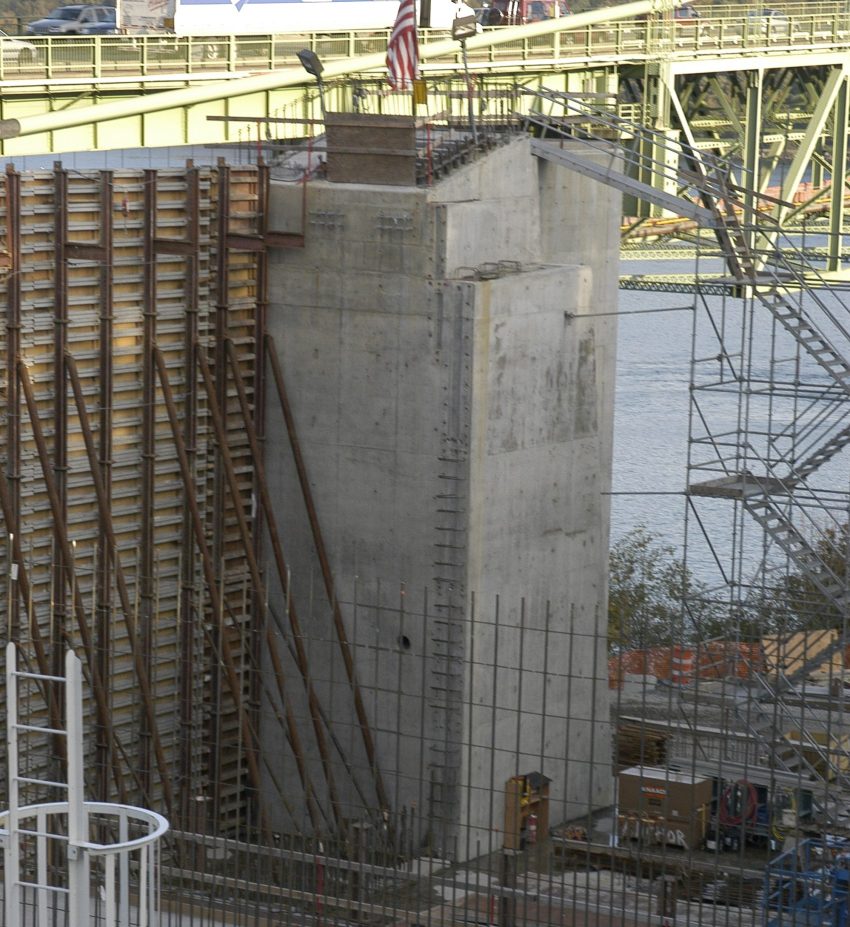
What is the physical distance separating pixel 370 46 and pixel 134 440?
1652 cm

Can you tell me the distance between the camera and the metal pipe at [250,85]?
29.1 meters

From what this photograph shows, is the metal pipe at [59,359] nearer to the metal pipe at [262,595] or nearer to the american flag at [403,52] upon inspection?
the metal pipe at [262,595]

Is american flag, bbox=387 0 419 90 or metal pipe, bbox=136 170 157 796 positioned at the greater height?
american flag, bbox=387 0 419 90

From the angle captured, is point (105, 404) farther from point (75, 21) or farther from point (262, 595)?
point (75, 21)

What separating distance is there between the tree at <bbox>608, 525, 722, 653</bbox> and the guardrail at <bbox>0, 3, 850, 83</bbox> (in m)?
9.57

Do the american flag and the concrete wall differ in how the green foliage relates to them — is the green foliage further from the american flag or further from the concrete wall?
the american flag

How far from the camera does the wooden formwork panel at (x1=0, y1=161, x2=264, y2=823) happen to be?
23516 millimetres

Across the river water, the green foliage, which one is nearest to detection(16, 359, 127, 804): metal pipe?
the green foliage

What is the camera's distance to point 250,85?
31.6 m

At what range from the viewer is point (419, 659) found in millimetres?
24625

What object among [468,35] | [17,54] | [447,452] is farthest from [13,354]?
[17,54]

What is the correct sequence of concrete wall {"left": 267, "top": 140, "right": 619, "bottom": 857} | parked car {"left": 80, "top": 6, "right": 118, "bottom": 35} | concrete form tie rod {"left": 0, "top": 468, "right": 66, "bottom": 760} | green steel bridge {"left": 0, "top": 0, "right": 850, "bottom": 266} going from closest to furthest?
concrete form tie rod {"left": 0, "top": 468, "right": 66, "bottom": 760}, concrete wall {"left": 267, "top": 140, "right": 619, "bottom": 857}, green steel bridge {"left": 0, "top": 0, "right": 850, "bottom": 266}, parked car {"left": 80, "top": 6, "right": 118, "bottom": 35}

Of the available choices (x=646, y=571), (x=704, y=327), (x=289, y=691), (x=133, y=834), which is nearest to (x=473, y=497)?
(x=289, y=691)

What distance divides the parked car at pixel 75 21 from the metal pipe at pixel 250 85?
29.4 feet
